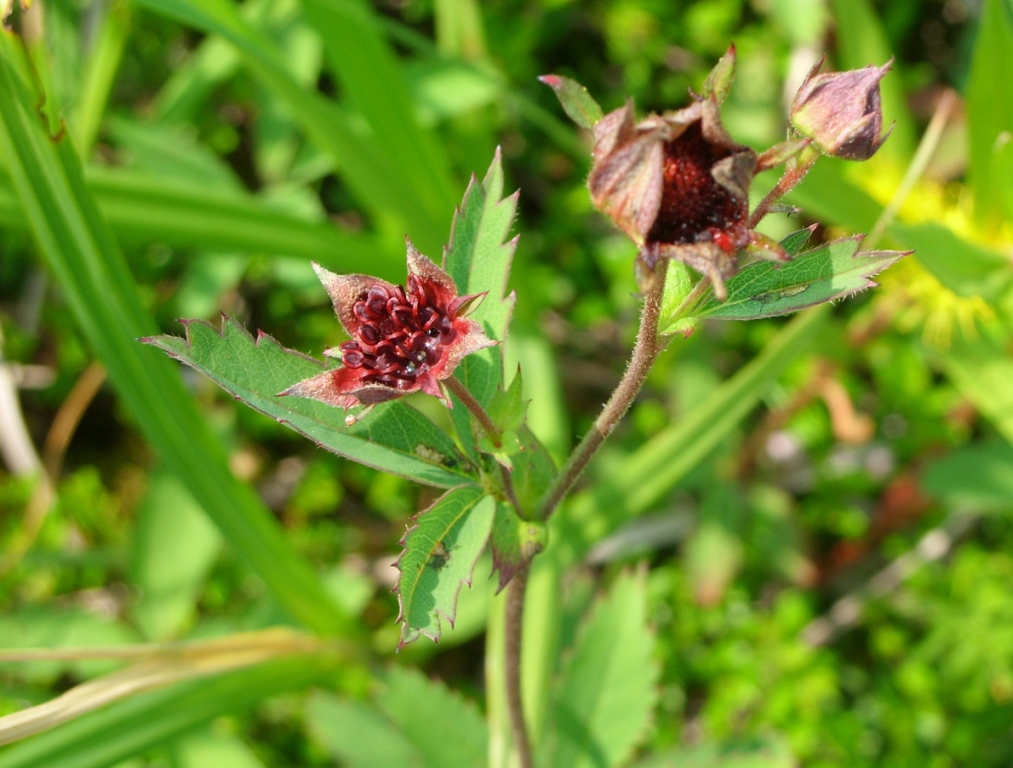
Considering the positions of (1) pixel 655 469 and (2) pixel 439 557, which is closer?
(2) pixel 439 557

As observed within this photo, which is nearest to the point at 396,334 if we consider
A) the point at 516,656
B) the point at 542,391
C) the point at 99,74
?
the point at 516,656

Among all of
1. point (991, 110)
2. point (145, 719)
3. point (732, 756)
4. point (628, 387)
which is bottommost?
point (732, 756)

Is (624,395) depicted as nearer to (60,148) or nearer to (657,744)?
(60,148)

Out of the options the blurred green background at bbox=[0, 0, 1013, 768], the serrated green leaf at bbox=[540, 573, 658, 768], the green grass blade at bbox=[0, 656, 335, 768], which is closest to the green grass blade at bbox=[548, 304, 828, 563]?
the blurred green background at bbox=[0, 0, 1013, 768]

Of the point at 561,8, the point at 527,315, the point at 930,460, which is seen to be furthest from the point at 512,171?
the point at 930,460

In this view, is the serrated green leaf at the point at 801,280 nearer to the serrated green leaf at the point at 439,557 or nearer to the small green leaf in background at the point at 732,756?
the serrated green leaf at the point at 439,557

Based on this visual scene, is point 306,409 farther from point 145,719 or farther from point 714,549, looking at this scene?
point 714,549
